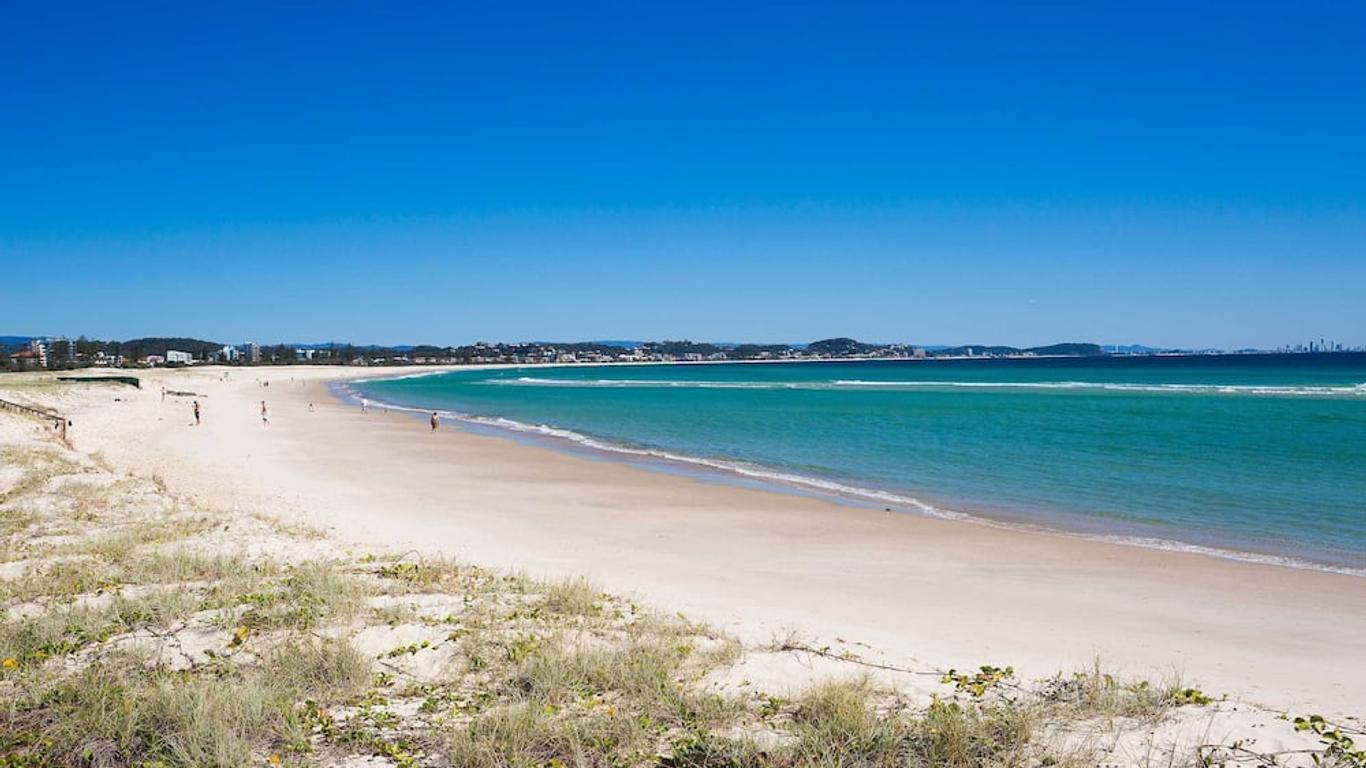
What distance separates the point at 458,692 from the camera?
6.25 metres

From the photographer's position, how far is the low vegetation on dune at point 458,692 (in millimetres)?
5207

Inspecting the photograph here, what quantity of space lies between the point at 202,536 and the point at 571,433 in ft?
88.3

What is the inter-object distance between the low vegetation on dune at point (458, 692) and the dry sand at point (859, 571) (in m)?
1.51

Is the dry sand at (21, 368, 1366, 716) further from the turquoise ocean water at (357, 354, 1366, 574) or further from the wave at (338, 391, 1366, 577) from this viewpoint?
the turquoise ocean water at (357, 354, 1366, 574)

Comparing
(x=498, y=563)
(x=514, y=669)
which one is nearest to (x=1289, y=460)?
(x=498, y=563)

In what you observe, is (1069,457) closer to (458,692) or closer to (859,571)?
(859,571)

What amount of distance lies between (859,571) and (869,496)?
793cm

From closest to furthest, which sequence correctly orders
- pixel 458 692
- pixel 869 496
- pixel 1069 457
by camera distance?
pixel 458 692 < pixel 869 496 < pixel 1069 457

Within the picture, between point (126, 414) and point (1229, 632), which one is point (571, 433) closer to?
point (126, 414)

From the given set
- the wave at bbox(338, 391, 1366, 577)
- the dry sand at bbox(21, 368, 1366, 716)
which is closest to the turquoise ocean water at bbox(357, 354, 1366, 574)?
the wave at bbox(338, 391, 1366, 577)

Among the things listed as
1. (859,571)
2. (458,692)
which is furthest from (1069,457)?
(458,692)

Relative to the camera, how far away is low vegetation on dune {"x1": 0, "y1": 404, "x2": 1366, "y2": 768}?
5.21 meters

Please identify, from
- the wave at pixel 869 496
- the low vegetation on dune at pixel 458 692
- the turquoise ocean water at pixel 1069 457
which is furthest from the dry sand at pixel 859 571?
the turquoise ocean water at pixel 1069 457

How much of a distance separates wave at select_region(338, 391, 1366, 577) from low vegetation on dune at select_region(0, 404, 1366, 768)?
8624 millimetres
